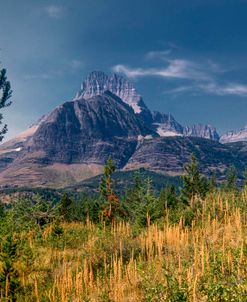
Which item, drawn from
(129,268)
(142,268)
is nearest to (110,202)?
(142,268)

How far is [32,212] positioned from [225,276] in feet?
57.6

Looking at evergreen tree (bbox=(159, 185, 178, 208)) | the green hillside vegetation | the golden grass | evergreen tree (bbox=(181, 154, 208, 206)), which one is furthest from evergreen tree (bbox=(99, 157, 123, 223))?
the golden grass

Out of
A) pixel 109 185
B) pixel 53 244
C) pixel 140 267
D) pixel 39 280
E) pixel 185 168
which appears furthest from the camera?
pixel 185 168

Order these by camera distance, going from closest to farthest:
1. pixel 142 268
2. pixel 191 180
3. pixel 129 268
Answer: pixel 129 268
pixel 142 268
pixel 191 180

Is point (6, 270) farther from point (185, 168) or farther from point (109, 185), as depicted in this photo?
point (185, 168)

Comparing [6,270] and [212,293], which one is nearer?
[212,293]

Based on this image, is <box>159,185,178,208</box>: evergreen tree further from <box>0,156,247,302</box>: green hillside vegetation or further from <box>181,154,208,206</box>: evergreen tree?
<box>0,156,247,302</box>: green hillside vegetation

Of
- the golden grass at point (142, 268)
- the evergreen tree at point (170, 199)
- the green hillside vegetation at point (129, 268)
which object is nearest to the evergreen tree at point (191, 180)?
the evergreen tree at point (170, 199)

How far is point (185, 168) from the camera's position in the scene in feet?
234

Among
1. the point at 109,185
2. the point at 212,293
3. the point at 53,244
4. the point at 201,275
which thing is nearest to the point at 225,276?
the point at 201,275

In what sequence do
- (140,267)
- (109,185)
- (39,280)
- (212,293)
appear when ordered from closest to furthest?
(212,293), (140,267), (39,280), (109,185)

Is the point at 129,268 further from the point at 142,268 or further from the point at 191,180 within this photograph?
the point at 191,180

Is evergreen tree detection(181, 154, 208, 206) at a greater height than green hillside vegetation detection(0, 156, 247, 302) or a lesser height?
greater

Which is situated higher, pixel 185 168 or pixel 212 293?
pixel 185 168
